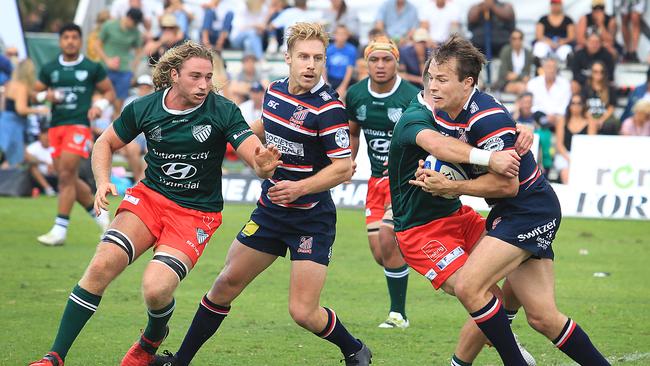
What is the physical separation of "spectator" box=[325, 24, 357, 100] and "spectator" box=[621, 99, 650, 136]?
479cm

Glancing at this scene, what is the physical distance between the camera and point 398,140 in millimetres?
6527

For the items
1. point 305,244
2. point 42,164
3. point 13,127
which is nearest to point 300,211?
point 305,244

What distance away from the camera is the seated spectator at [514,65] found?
19859 millimetres

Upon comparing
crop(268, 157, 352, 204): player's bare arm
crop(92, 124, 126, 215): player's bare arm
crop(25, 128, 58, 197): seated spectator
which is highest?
crop(92, 124, 126, 215): player's bare arm

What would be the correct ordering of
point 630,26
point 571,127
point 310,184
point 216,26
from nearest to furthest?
point 310,184, point 571,127, point 630,26, point 216,26

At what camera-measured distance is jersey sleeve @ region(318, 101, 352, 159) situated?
7047 mm

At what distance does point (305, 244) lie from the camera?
714 centimetres

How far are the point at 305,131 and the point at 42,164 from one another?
1219cm

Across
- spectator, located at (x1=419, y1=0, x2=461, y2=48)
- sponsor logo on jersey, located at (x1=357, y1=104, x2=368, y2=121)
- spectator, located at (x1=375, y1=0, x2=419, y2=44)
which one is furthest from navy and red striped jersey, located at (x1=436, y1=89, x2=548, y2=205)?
spectator, located at (x1=419, y1=0, x2=461, y2=48)

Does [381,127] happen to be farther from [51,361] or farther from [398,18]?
[398,18]

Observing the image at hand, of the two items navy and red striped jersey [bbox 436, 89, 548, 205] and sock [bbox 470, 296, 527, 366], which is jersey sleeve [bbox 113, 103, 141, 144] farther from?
sock [bbox 470, 296, 527, 366]

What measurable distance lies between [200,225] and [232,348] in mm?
1323

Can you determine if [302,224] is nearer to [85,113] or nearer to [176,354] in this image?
[176,354]

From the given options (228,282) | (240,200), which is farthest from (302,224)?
(240,200)
